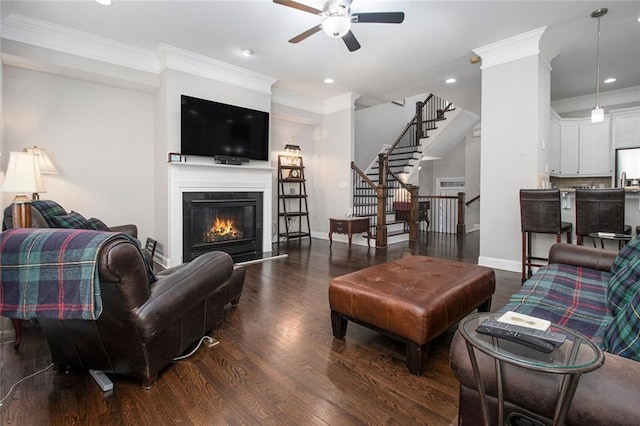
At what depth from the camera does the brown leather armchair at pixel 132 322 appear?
1.45 m

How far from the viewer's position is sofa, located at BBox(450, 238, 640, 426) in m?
0.78

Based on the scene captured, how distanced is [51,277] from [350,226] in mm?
4468

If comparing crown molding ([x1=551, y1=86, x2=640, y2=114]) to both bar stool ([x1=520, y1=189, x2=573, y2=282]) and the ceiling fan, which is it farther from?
the ceiling fan

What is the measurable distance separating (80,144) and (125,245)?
372 centimetres

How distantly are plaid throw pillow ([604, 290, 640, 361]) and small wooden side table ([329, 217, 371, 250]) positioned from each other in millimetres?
4376

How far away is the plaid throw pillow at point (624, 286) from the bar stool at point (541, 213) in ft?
6.27

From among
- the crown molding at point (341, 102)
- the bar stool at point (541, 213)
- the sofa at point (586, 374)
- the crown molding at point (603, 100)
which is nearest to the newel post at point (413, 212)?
the crown molding at point (341, 102)

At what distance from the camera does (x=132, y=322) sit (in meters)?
1.50

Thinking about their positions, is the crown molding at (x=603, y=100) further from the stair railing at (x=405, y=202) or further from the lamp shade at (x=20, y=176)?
the lamp shade at (x=20, y=176)

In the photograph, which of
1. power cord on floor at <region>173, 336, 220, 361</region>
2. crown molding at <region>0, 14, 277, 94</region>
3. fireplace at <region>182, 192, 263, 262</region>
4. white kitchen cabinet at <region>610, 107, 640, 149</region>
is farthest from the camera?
white kitchen cabinet at <region>610, 107, 640, 149</region>

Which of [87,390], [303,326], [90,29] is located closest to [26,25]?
[90,29]

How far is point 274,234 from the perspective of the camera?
6.27m

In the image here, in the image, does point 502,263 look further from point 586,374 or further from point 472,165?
point 472,165

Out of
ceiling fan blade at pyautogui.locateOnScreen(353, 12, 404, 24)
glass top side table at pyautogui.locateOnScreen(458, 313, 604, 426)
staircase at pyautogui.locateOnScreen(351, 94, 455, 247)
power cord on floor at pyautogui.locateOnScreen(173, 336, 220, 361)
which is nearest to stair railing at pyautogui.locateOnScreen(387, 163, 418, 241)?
staircase at pyautogui.locateOnScreen(351, 94, 455, 247)
